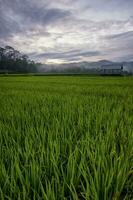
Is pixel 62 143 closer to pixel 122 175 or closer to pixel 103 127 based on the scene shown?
pixel 122 175

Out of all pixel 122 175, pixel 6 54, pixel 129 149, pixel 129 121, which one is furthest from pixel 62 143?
pixel 6 54

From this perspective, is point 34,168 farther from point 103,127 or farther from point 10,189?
point 103,127

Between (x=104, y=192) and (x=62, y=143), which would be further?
(x=62, y=143)

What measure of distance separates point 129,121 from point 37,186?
127cm

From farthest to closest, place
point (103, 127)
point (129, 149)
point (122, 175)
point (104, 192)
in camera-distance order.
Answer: point (103, 127), point (129, 149), point (122, 175), point (104, 192)

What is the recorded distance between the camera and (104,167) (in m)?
0.96

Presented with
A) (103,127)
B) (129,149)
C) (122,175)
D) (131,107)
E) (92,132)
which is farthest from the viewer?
(131,107)

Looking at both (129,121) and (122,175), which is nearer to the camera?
(122,175)

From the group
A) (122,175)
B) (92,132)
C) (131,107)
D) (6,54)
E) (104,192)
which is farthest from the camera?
(6,54)

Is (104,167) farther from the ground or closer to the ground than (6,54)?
closer to the ground

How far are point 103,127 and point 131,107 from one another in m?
1.14

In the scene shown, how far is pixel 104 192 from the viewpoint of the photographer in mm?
824

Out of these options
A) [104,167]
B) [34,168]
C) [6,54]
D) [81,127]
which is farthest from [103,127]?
[6,54]

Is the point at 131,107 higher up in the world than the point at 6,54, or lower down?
lower down
